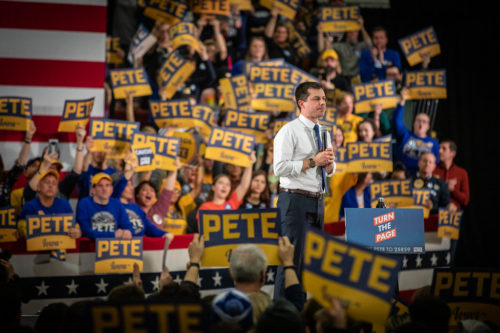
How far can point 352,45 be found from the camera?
30.5 feet

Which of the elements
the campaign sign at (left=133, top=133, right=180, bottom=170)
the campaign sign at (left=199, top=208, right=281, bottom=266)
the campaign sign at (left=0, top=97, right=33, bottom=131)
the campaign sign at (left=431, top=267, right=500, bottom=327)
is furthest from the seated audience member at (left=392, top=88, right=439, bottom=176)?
the campaign sign at (left=0, top=97, right=33, bottom=131)

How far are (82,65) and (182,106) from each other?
1301 millimetres

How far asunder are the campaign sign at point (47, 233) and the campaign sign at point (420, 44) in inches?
218

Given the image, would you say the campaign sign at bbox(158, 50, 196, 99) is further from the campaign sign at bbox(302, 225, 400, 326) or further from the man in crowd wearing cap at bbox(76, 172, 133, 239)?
the campaign sign at bbox(302, 225, 400, 326)

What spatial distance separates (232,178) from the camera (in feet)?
22.8

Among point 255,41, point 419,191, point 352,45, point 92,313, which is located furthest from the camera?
point 352,45

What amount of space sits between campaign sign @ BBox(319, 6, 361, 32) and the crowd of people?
37cm

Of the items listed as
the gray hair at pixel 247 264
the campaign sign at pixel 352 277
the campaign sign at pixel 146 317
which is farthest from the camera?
the gray hair at pixel 247 264

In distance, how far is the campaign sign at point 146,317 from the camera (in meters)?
2.69

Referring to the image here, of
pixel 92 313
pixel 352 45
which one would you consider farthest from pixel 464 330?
pixel 352 45

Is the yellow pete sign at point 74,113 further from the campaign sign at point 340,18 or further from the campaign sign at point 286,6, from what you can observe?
the campaign sign at point 340,18

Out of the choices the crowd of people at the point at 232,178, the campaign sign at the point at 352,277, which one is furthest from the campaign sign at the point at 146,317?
the campaign sign at the point at 352,277

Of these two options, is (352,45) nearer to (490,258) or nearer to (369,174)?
(369,174)

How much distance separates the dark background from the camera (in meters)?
9.81
